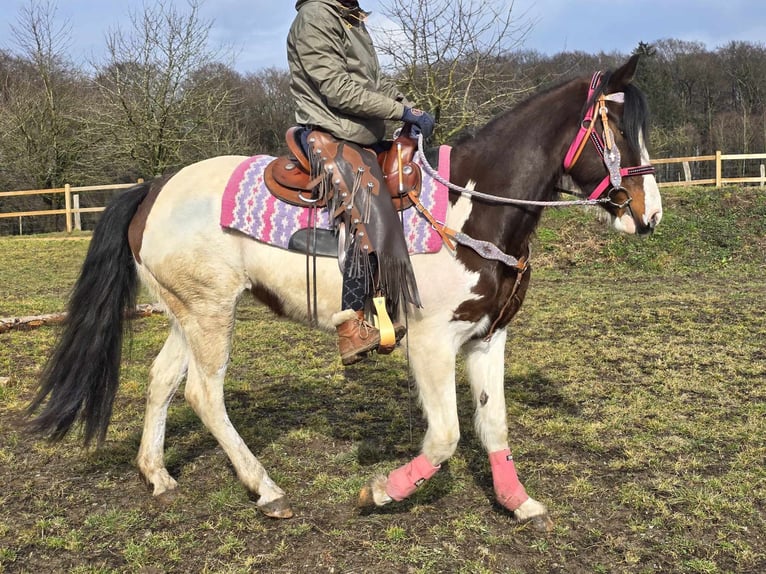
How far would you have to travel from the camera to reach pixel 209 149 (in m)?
25.1

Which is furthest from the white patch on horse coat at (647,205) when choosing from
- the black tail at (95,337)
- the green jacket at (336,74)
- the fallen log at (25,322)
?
the fallen log at (25,322)

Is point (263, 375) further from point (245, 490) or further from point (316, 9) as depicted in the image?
point (316, 9)

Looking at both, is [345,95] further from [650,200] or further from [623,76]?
[650,200]

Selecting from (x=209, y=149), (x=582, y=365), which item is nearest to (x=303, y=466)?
(x=582, y=365)

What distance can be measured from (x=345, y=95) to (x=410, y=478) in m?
2.15

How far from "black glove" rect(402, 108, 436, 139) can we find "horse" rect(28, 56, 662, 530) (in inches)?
9.9

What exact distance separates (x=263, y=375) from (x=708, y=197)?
14795 mm

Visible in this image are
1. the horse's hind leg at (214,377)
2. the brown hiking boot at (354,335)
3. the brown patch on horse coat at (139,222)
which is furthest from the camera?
the brown patch on horse coat at (139,222)

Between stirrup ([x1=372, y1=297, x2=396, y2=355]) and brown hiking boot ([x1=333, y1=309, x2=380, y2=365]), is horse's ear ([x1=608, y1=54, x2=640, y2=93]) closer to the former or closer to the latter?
stirrup ([x1=372, y1=297, x2=396, y2=355])

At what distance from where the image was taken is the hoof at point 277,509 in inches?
149

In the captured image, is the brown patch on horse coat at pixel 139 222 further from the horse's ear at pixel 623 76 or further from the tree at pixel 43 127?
the tree at pixel 43 127

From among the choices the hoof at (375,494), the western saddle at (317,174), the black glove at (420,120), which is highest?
the black glove at (420,120)

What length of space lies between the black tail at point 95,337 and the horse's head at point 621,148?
290 centimetres

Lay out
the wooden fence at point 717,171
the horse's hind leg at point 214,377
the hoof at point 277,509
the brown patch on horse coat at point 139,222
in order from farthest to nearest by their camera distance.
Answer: the wooden fence at point 717,171 → the brown patch on horse coat at point 139,222 → the horse's hind leg at point 214,377 → the hoof at point 277,509
